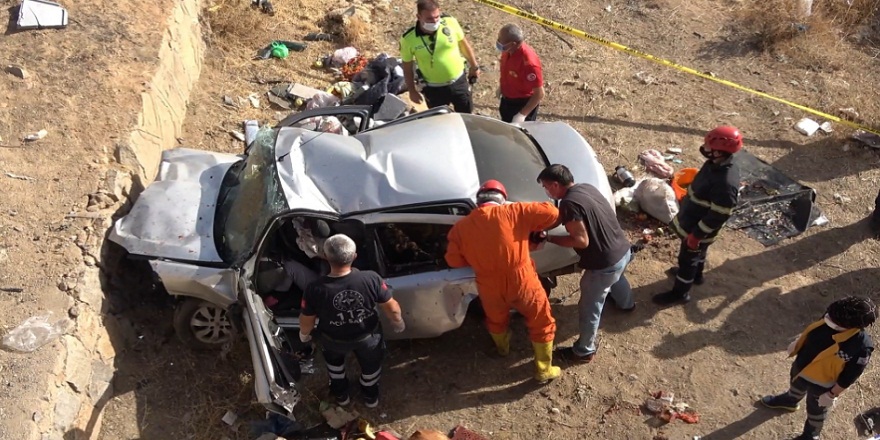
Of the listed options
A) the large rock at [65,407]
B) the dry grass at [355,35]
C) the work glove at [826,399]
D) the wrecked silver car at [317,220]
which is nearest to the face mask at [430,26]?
the wrecked silver car at [317,220]

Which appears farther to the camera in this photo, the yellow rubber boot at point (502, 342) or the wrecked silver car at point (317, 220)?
the yellow rubber boot at point (502, 342)

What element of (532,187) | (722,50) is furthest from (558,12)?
(532,187)

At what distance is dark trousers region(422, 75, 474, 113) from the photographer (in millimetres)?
7840

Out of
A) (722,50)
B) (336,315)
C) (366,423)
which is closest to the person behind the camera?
(336,315)

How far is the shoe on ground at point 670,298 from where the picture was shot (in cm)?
689

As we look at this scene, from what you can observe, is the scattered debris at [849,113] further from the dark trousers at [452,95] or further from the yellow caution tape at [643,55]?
the dark trousers at [452,95]

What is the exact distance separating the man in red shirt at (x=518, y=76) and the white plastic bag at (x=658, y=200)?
1.44 meters

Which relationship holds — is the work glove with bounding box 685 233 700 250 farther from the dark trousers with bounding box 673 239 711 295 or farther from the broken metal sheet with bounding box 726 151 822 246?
the broken metal sheet with bounding box 726 151 822 246

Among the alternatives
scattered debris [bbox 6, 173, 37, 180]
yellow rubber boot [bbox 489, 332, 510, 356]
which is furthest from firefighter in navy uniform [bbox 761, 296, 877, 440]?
scattered debris [bbox 6, 173, 37, 180]

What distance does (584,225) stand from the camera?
218 inches

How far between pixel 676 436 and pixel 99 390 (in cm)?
453

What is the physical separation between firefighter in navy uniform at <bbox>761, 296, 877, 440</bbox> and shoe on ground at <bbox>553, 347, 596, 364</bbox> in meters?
1.58

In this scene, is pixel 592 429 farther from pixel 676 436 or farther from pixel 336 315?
pixel 336 315

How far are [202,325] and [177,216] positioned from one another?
36.5 inches
